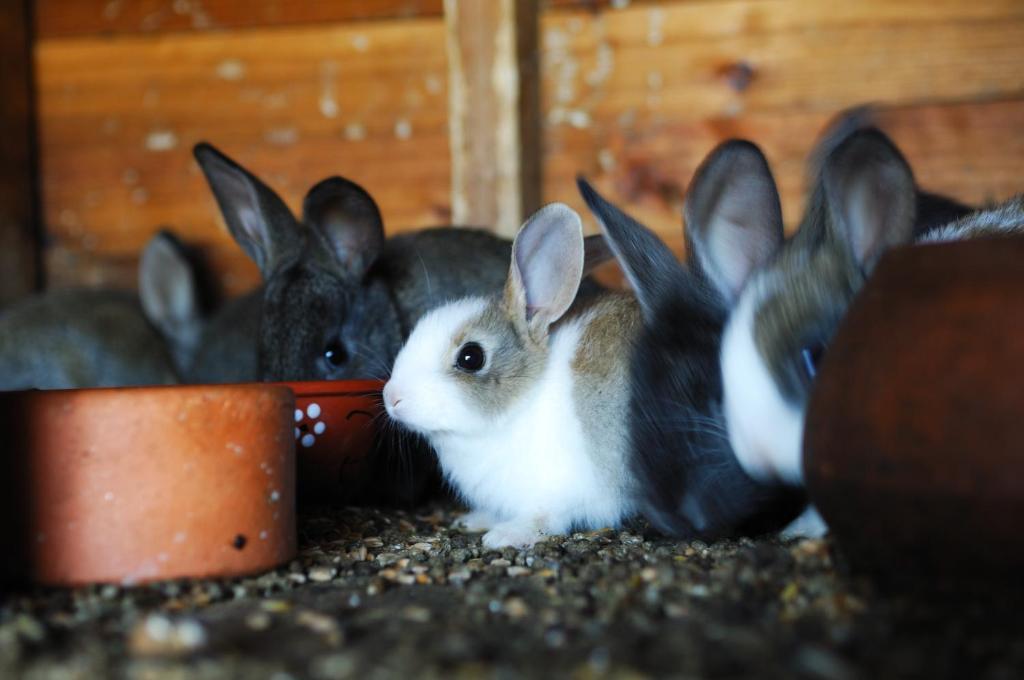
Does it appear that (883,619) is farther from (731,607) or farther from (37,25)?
(37,25)

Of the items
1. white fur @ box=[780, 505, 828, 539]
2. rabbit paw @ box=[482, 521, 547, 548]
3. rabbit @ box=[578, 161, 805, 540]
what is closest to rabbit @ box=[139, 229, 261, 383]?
rabbit paw @ box=[482, 521, 547, 548]

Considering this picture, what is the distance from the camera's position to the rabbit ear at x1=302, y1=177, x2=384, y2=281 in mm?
2885

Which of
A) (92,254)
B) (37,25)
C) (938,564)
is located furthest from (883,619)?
(37,25)

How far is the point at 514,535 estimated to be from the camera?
2160mm

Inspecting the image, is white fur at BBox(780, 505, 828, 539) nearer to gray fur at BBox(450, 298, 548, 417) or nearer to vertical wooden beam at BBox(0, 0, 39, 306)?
gray fur at BBox(450, 298, 548, 417)

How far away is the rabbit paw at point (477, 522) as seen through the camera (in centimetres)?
242

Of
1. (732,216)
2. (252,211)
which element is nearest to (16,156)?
(252,211)

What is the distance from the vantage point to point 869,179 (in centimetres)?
171

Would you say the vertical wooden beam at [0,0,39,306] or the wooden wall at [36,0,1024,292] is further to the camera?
the vertical wooden beam at [0,0,39,306]

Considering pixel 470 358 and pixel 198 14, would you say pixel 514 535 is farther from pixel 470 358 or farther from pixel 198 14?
pixel 198 14

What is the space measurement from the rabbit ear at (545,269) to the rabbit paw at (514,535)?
0.44 meters

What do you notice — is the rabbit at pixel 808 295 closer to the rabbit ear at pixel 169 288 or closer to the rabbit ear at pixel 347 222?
the rabbit ear at pixel 347 222

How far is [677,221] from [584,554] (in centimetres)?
167

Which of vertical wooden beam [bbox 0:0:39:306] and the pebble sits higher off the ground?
vertical wooden beam [bbox 0:0:39:306]
